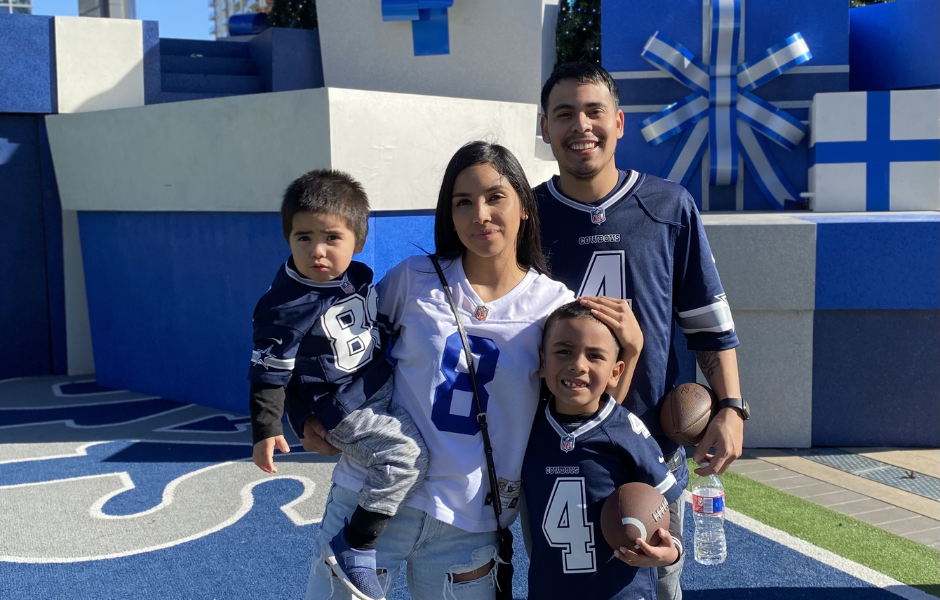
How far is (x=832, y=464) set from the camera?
5.68 m

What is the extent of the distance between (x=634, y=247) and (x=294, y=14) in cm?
1585

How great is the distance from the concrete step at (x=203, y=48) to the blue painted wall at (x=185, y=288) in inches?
117

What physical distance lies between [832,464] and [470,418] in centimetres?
425

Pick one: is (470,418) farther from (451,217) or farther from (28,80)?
(28,80)

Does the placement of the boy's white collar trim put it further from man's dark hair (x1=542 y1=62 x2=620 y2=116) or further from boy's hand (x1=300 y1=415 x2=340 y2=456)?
man's dark hair (x1=542 y1=62 x2=620 y2=116)

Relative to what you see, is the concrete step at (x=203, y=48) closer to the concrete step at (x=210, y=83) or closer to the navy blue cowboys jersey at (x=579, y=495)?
the concrete step at (x=210, y=83)

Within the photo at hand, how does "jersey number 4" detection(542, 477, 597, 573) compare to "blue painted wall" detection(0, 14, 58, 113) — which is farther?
"blue painted wall" detection(0, 14, 58, 113)

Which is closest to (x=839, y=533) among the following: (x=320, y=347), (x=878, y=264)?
(x=878, y=264)

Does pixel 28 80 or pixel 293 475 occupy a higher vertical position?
pixel 28 80

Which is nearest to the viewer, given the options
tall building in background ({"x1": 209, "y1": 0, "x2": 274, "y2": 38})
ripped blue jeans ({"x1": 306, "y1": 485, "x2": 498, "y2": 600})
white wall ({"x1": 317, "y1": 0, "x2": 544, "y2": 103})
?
ripped blue jeans ({"x1": 306, "y1": 485, "x2": 498, "y2": 600})

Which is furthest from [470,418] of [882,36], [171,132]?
[882,36]

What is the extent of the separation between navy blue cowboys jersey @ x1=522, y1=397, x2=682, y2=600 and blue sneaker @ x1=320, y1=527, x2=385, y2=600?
0.45 m

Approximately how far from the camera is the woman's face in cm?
228

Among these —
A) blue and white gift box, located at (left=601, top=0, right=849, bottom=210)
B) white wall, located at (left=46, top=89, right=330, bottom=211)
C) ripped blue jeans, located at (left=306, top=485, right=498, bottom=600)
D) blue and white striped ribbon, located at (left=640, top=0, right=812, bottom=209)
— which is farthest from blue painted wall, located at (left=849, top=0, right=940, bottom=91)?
ripped blue jeans, located at (left=306, top=485, right=498, bottom=600)
